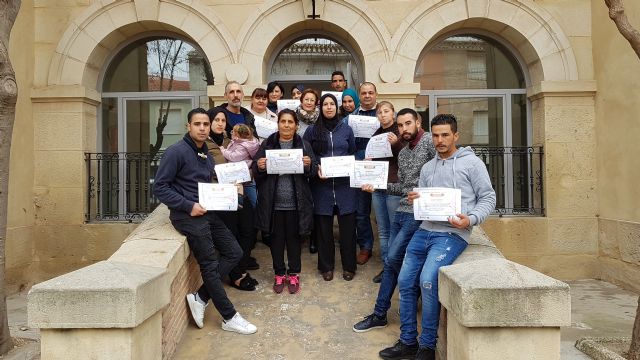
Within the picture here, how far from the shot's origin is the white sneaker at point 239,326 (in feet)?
15.0

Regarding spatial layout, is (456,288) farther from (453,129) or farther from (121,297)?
(121,297)

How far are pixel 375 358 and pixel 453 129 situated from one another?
215 cm

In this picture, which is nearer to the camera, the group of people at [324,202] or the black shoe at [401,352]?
the group of people at [324,202]

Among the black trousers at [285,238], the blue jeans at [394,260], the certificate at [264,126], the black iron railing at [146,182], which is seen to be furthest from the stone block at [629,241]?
the certificate at [264,126]

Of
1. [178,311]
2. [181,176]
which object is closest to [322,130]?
[181,176]

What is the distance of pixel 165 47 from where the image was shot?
8789mm

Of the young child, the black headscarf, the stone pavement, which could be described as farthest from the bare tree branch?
the young child

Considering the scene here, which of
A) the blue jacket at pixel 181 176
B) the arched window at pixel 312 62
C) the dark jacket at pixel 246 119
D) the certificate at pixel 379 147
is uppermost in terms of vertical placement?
the arched window at pixel 312 62

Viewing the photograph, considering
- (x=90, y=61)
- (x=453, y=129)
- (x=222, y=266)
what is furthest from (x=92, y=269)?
(x=90, y=61)

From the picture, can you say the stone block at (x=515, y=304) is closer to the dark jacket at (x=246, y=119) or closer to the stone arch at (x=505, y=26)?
the dark jacket at (x=246, y=119)

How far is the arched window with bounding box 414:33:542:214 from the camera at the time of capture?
28.0 ft

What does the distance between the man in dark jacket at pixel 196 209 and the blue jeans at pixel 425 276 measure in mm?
1523

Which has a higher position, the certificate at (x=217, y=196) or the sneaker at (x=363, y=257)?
the certificate at (x=217, y=196)

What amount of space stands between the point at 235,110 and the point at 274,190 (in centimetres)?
145
